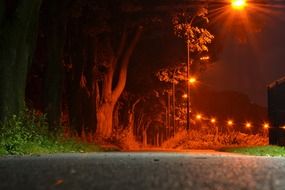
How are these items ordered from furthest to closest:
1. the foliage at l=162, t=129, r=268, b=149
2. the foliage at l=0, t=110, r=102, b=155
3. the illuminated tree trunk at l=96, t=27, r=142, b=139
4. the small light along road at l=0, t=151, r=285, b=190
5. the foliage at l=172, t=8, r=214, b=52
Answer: the illuminated tree trunk at l=96, t=27, r=142, b=139
the foliage at l=162, t=129, r=268, b=149
the foliage at l=172, t=8, r=214, b=52
the foliage at l=0, t=110, r=102, b=155
the small light along road at l=0, t=151, r=285, b=190

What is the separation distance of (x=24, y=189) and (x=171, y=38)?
33.8m

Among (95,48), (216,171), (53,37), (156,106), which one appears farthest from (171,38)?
(216,171)

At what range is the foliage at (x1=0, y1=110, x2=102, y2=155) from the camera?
60.7 feet

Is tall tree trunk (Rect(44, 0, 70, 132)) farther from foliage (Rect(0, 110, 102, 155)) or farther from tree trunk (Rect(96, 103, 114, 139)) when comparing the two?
tree trunk (Rect(96, 103, 114, 139))

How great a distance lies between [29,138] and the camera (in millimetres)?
21234

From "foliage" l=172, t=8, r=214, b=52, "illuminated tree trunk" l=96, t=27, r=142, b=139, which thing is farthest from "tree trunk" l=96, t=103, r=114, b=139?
"foliage" l=172, t=8, r=214, b=52

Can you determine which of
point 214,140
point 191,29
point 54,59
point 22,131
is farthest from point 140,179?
point 214,140

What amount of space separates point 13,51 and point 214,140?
17.2 m

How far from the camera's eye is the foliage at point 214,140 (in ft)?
112

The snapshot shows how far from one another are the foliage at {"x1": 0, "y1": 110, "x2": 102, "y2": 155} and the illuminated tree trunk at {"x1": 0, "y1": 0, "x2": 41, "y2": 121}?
0.48 metres

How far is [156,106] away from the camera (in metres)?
59.7

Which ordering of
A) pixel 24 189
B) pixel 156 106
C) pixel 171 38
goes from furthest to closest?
pixel 156 106 → pixel 171 38 → pixel 24 189

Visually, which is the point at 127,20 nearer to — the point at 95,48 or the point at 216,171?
the point at 95,48

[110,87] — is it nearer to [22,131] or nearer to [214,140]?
[214,140]
